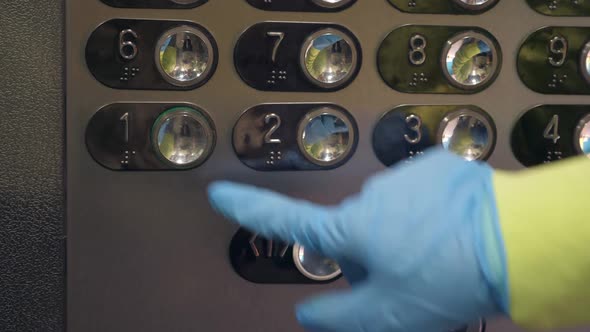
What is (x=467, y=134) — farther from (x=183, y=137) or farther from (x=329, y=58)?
(x=183, y=137)

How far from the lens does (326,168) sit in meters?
0.86

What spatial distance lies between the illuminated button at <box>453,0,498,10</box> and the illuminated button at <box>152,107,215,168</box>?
332 mm

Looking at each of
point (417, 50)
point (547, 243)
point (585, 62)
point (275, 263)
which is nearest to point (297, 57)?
point (417, 50)

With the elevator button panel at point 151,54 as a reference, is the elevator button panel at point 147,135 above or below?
below

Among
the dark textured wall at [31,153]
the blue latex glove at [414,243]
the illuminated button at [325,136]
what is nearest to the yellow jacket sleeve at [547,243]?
the blue latex glove at [414,243]

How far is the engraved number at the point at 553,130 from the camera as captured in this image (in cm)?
90

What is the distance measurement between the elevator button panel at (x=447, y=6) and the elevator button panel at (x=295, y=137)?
0.15 meters

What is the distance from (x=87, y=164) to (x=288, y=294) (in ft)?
0.91

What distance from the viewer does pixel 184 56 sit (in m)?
0.85

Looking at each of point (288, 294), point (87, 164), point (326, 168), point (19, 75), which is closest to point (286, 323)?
point (288, 294)

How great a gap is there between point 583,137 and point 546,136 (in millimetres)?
50

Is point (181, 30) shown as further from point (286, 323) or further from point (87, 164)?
point (286, 323)

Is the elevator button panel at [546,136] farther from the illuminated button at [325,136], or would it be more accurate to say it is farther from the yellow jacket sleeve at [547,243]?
the yellow jacket sleeve at [547,243]

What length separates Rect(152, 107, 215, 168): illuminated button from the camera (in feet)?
2.75
